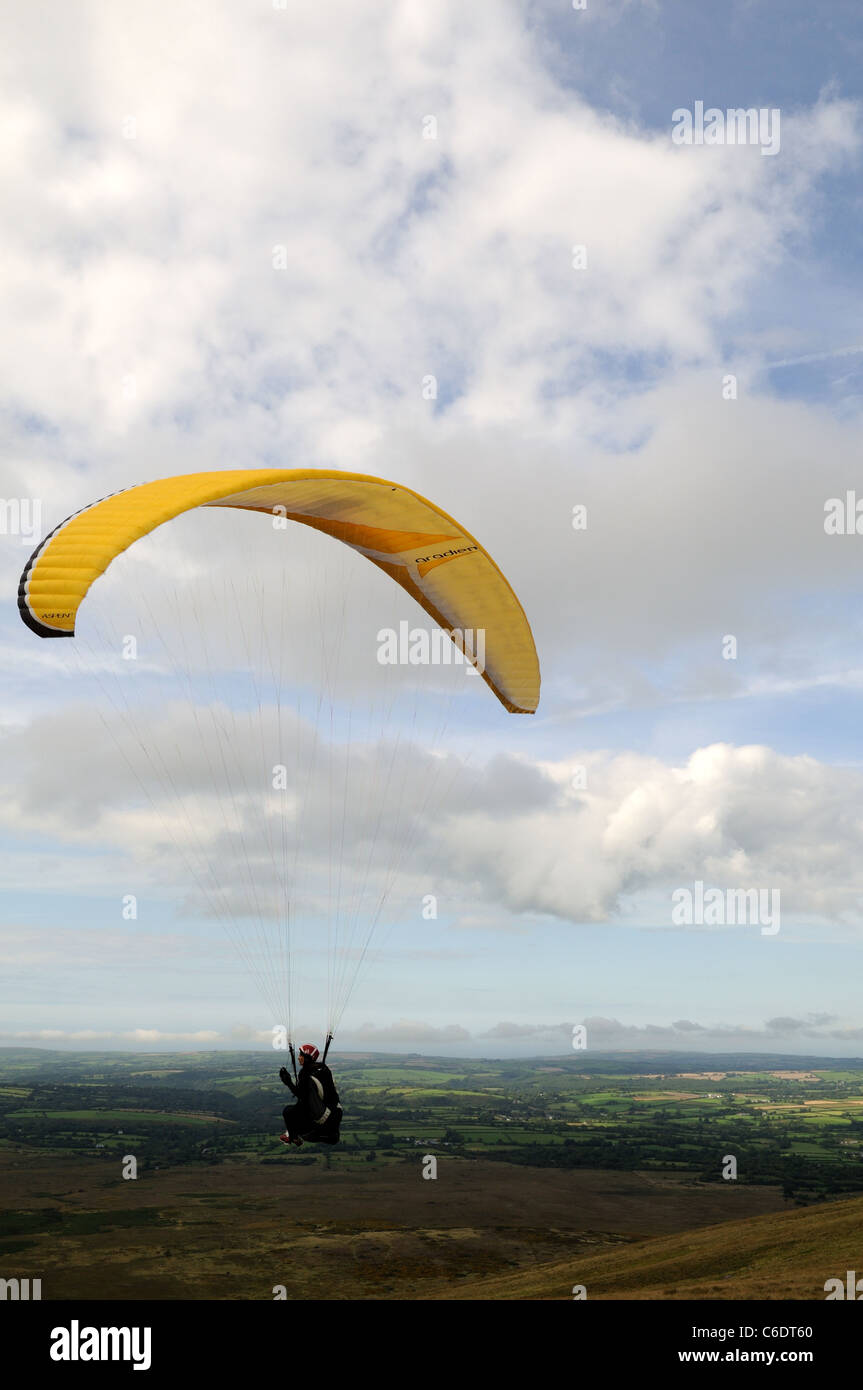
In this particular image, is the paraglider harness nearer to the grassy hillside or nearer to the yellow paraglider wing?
the yellow paraglider wing

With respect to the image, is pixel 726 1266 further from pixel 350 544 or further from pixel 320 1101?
pixel 350 544

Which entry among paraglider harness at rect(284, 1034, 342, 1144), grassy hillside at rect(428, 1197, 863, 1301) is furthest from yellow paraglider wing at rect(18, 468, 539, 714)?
grassy hillside at rect(428, 1197, 863, 1301)

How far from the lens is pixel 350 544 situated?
20.0 meters

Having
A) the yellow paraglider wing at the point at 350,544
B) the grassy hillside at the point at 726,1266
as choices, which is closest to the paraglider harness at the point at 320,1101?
the yellow paraglider wing at the point at 350,544

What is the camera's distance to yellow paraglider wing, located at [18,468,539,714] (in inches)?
528

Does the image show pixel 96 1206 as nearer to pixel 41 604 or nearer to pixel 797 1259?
pixel 797 1259

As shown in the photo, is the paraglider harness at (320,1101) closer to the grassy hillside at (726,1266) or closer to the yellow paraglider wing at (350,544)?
the yellow paraglider wing at (350,544)

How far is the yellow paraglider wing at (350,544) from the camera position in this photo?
1342cm

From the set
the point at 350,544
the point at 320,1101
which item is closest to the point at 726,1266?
the point at 320,1101

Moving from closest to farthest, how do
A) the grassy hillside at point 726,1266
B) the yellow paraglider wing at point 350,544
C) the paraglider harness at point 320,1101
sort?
the yellow paraglider wing at point 350,544 < the paraglider harness at point 320,1101 < the grassy hillside at point 726,1266
